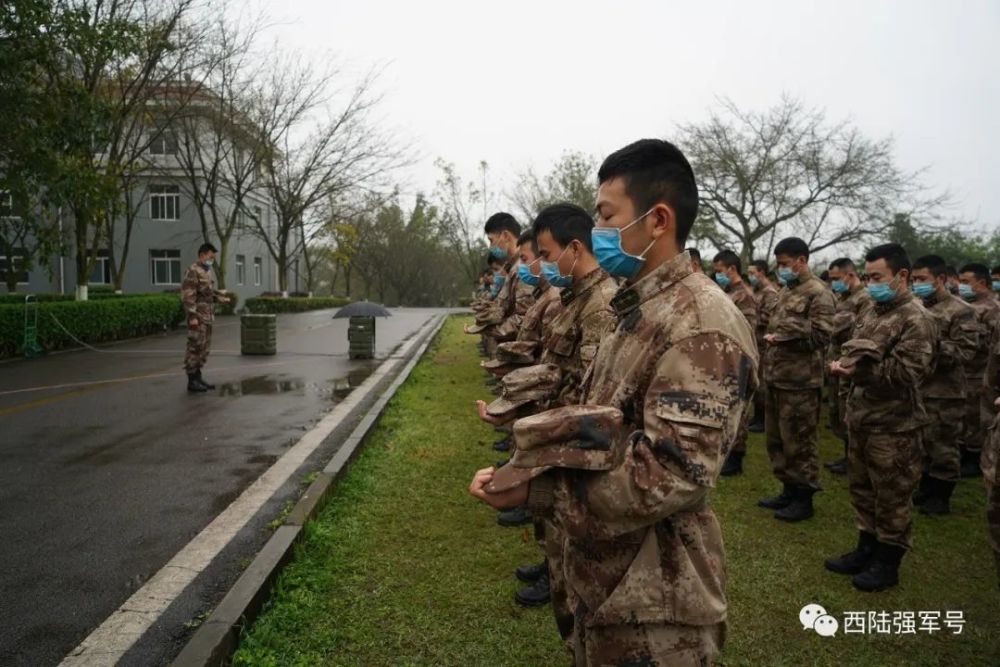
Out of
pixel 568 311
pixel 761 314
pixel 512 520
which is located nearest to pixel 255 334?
pixel 761 314

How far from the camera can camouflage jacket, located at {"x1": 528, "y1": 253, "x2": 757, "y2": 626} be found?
4.94 feet

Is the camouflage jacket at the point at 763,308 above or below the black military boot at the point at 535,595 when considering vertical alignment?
above

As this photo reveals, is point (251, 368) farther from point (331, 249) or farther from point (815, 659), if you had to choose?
point (331, 249)

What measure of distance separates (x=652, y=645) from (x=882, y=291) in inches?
142

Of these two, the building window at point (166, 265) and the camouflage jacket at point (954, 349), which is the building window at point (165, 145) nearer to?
the building window at point (166, 265)

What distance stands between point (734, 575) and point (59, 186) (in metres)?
12.9

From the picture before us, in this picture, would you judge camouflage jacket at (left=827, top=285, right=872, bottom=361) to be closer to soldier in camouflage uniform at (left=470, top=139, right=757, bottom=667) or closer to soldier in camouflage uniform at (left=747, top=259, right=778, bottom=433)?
soldier in camouflage uniform at (left=747, top=259, right=778, bottom=433)

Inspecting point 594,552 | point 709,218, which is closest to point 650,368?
point 594,552

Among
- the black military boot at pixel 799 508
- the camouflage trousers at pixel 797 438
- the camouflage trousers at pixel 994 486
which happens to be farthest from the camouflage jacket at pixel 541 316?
the black military boot at pixel 799 508

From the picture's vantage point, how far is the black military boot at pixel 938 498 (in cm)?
572

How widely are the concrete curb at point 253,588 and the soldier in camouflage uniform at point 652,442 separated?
192 cm

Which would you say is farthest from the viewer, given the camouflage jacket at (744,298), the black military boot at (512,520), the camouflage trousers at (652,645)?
the camouflage jacket at (744,298)

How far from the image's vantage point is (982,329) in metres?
6.89

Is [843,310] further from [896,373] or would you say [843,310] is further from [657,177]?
[657,177]
